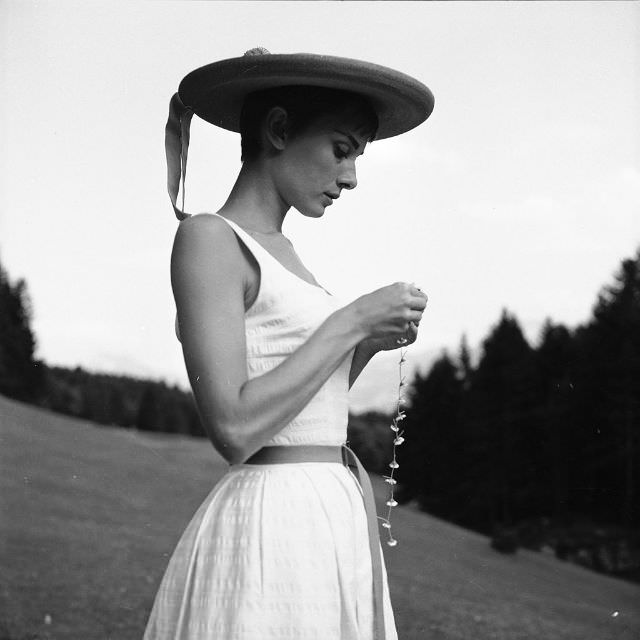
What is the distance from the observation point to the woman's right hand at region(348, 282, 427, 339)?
135cm

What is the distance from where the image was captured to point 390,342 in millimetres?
1539

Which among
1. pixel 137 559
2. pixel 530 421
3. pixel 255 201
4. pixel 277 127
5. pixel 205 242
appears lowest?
pixel 137 559

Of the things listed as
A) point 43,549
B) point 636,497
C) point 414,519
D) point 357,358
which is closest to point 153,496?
point 43,549

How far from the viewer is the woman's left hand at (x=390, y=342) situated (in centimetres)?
146

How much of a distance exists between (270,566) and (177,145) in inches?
31.5

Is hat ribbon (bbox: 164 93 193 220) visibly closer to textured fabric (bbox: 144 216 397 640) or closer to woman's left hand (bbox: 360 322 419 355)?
textured fabric (bbox: 144 216 397 640)

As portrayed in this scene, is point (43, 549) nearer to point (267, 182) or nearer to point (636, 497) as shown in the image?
point (636, 497)

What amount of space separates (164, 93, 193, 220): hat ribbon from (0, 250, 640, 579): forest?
6412 millimetres

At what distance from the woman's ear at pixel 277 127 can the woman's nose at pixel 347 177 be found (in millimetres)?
113

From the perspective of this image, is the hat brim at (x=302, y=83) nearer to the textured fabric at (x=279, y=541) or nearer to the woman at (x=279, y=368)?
the woman at (x=279, y=368)

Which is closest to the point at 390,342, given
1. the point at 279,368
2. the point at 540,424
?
the point at 279,368

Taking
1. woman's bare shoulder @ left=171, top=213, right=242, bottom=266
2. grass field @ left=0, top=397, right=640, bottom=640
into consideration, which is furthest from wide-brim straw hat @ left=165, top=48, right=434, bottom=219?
grass field @ left=0, top=397, right=640, bottom=640

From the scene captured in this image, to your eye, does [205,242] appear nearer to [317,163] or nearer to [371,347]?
[317,163]

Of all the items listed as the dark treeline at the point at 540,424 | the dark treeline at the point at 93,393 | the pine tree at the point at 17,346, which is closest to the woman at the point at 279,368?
the pine tree at the point at 17,346
